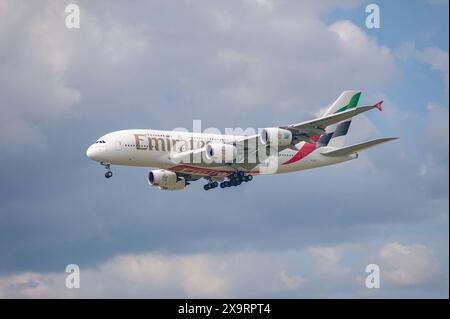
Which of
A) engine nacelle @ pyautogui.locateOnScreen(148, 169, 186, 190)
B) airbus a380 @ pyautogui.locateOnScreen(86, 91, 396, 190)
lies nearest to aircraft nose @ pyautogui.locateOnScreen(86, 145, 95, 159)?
airbus a380 @ pyautogui.locateOnScreen(86, 91, 396, 190)

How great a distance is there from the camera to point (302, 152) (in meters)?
93.2

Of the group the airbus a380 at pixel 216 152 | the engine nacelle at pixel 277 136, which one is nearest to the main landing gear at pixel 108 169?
the airbus a380 at pixel 216 152

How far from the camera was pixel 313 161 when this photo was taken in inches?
3693

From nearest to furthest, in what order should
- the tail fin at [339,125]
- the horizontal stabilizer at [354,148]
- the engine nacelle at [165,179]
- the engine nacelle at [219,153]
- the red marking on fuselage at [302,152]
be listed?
the horizontal stabilizer at [354,148] < the engine nacelle at [219,153] < the engine nacelle at [165,179] < the red marking on fuselage at [302,152] < the tail fin at [339,125]

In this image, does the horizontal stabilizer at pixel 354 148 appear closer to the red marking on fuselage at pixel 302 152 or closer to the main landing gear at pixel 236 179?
the red marking on fuselage at pixel 302 152

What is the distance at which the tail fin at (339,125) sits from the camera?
317ft

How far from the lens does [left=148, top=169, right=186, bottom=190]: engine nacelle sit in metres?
92.6

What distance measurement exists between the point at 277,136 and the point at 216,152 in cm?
597

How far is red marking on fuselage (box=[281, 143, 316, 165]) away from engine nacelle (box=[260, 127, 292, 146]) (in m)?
8.34

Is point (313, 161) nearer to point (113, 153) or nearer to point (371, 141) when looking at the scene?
point (371, 141)

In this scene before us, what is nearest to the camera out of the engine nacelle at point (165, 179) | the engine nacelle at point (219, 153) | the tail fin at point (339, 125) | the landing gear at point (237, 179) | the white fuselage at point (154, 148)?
the white fuselage at point (154, 148)

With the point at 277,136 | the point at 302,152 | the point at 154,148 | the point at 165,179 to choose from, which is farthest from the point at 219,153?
the point at 302,152
